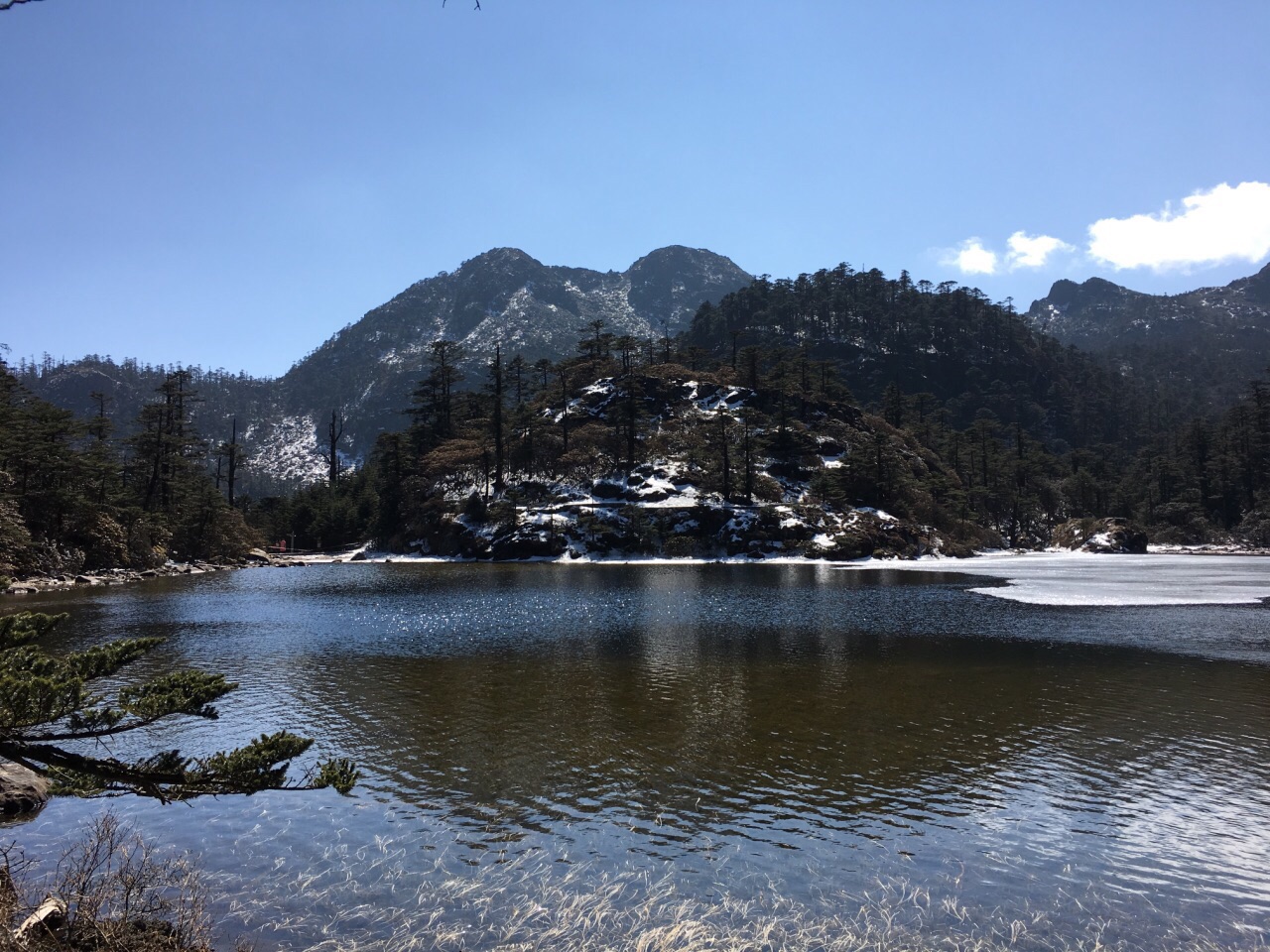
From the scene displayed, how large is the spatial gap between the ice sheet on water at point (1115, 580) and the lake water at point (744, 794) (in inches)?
577

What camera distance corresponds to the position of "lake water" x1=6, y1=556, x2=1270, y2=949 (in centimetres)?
1123

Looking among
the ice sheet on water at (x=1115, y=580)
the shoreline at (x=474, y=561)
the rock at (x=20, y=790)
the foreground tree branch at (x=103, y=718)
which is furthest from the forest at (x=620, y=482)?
the foreground tree branch at (x=103, y=718)

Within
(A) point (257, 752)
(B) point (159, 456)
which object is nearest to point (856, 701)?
(A) point (257, 752)

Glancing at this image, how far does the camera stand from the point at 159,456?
100 metres

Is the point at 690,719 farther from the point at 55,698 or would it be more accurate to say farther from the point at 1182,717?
the point at 55,698

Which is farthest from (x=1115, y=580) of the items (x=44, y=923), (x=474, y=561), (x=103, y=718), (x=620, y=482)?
(x=44, y=923)

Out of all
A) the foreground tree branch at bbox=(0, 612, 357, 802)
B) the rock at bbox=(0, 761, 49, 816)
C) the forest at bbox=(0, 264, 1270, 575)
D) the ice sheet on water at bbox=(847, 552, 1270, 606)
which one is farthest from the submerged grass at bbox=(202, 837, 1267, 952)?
the forest at bbox=(0, 264, 1270, 575)

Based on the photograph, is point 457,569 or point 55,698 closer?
point 55,698

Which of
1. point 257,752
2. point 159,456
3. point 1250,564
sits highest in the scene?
point 159,456

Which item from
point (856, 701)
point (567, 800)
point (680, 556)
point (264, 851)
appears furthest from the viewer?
point (680, 556)

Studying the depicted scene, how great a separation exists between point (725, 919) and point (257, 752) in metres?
7.46

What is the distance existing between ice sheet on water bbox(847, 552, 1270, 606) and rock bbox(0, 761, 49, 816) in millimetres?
54265

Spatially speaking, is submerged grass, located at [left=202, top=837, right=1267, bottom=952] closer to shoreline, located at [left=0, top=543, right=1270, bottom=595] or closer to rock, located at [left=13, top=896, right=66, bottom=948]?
rock, located at [left=13, top=896, right=66, bottom=948]

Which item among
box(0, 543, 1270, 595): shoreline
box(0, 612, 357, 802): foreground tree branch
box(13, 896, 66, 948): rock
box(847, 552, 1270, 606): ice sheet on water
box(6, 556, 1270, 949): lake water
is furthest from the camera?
box(0, 543, 1270, 595): shoreline
